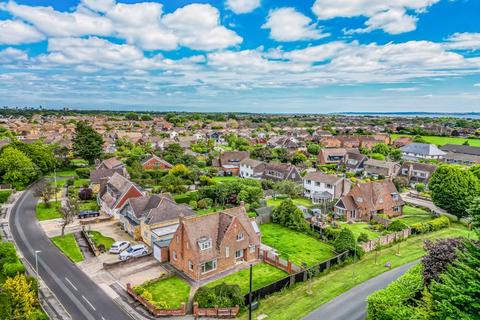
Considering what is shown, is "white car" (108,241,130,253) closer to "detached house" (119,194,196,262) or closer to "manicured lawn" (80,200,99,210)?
"detached house" (119,194,196,262)

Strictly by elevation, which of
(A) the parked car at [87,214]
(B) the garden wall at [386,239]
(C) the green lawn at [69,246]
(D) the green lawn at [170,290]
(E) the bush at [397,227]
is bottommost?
(D) the green lawn at [170,290]

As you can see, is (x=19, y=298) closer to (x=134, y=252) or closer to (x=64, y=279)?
(x=64, y=279)

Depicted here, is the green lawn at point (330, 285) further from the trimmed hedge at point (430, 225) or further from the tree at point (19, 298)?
the tree at point (19, 298)

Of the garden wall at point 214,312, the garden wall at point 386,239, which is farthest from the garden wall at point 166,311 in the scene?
the garden wall at point 386,239

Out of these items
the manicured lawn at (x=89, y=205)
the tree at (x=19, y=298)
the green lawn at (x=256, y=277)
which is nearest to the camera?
the tree at (x=19, y=298)

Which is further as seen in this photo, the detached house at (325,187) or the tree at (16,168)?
the tree at (16,168)

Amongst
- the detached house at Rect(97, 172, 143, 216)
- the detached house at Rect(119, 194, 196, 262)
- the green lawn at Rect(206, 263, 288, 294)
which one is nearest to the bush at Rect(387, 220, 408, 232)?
the green lawn at Rect(206, 263, 288, 294)

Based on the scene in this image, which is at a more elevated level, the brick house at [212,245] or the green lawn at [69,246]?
the brick house at [212,245]
